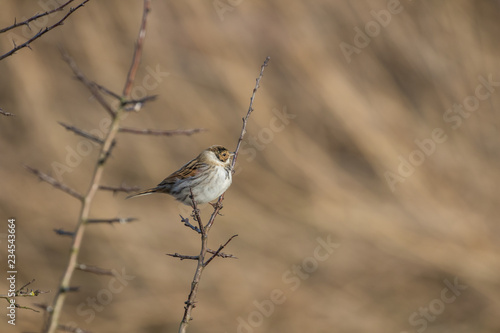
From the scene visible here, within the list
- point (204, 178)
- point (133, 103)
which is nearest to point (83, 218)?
point (133, 103)

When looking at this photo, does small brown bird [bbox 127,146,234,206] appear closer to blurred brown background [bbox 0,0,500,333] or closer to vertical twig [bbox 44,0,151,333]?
vertical twig [bbox 44,0,151,333]

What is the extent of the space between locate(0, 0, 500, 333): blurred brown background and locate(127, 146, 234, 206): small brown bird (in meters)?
2.32

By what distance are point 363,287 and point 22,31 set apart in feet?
13.3

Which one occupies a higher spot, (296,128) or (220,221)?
(296,128)

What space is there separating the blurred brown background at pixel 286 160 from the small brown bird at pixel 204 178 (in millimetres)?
2317

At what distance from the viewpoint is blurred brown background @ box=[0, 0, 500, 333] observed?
5941mm

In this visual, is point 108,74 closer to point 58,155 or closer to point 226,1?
point 58,155

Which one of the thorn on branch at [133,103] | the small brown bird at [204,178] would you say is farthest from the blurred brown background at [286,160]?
the thorn on branch at [133,103]

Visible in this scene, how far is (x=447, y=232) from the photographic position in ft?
22.9

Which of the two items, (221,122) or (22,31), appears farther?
(221,122)

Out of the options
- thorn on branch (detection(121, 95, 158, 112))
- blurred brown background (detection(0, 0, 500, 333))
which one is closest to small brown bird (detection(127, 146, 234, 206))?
thorn on branch (detection(121, 95, 158, 112))

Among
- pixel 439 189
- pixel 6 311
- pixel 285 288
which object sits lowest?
pixel 6 311

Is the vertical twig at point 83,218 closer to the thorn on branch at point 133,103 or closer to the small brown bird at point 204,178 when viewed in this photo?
the thorn on branch at point 133,103

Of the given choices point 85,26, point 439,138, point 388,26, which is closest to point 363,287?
point 439,138
